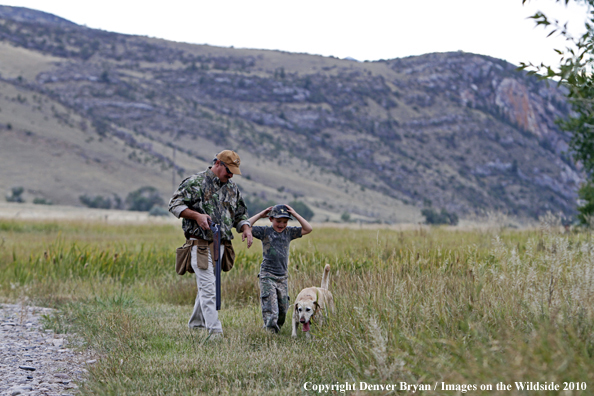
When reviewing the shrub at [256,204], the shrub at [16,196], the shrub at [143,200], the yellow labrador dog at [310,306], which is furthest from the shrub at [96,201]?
the yellow labrador dog at [310,306]

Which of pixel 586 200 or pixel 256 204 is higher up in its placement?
pixel 586 200

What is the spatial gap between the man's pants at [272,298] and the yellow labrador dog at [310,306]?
373 millimetres

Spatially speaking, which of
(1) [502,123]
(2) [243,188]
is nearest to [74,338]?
(2) [243,188]

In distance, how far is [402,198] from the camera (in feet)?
349

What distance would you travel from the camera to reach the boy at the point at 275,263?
7.06m

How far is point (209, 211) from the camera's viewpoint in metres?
7.14

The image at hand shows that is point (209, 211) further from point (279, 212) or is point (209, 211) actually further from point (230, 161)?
point (279, 212)

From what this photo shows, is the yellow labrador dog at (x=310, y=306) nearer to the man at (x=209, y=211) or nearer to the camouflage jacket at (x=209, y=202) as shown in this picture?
the man at (x=209, y=211)

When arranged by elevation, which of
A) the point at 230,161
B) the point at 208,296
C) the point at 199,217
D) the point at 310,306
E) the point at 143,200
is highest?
the point at 230,161

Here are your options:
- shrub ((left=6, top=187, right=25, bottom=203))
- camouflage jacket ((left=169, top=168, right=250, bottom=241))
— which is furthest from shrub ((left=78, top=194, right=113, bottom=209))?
camouflage jacket ((left=169, top=168, right=250, bottom=241))

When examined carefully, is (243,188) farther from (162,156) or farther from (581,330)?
(581,330)

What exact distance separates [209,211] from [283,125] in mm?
124299

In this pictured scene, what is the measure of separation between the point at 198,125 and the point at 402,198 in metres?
41.0

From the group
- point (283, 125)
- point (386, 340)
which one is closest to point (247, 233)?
point (386, 340)
